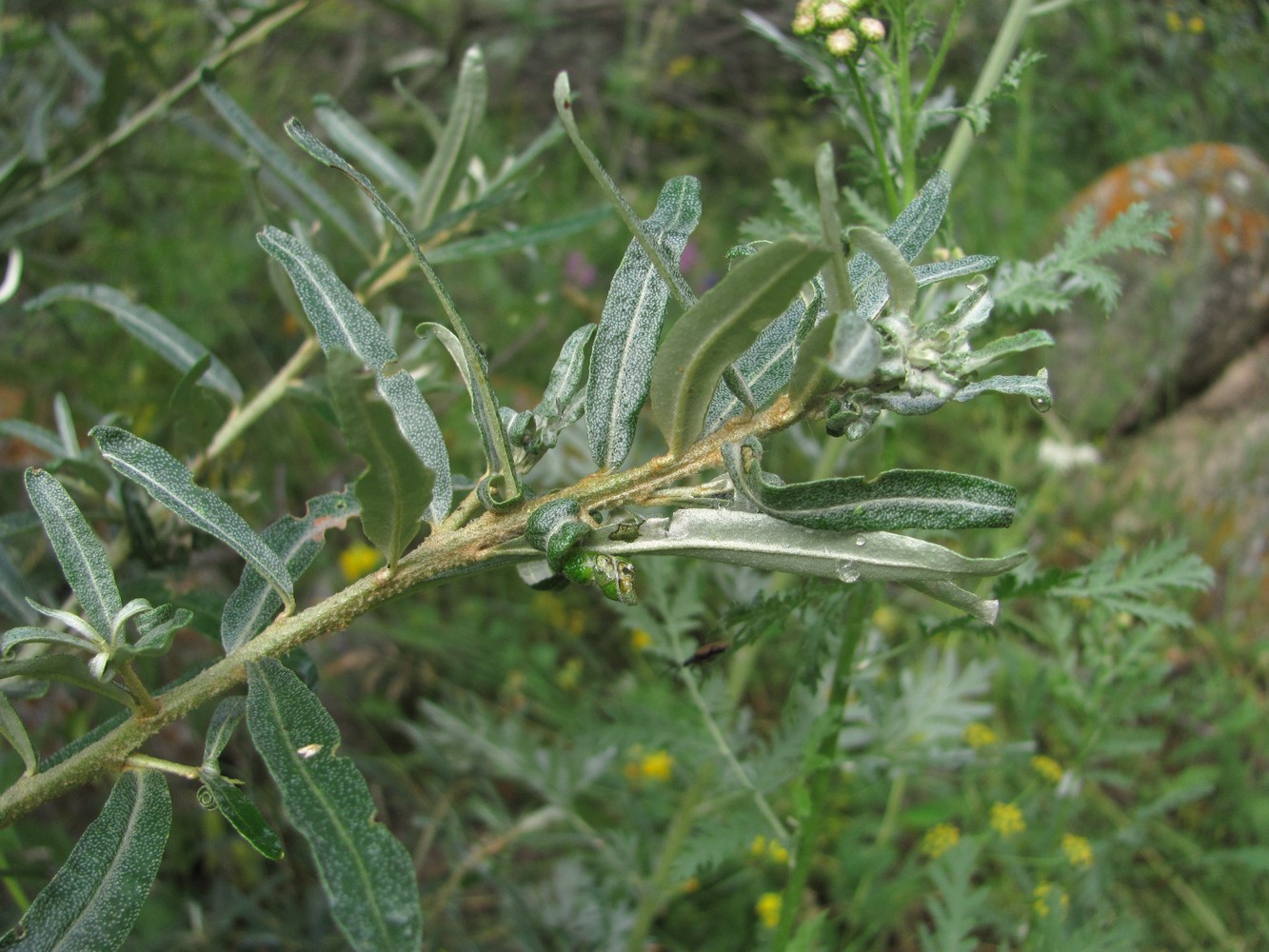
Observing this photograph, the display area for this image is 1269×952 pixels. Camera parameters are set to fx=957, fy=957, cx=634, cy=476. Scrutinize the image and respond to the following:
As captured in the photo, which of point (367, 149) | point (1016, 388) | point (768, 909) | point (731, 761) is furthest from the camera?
point (768, 909)

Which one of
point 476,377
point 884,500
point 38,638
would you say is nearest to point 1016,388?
point 884,500

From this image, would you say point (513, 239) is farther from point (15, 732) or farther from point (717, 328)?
point (15, 732)

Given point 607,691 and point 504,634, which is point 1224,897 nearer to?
point 607,691

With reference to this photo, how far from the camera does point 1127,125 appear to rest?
541 centimetres

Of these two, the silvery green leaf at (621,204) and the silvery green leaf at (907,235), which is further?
the silvery green leaf at (907,235)

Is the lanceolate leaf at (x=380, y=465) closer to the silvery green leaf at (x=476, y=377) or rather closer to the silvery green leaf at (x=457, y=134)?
the silvery green leaf at (x=476, y=377)

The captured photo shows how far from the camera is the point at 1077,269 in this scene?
120 centimetres

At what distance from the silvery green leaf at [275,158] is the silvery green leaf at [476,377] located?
56 centimetres

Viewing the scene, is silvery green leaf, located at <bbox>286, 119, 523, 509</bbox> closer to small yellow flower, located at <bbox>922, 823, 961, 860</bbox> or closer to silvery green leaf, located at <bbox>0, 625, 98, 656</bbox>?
silvery green leaf, located at <bbox>0, 625, 98, 656</bbox>

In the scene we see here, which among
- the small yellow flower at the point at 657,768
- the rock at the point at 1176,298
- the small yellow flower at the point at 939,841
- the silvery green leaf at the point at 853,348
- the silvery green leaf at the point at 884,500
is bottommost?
the rock at the point at 1176,298

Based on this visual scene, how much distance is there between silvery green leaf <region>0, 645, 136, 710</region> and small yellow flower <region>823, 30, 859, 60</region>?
0.98 metres

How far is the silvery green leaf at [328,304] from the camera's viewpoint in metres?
0.81

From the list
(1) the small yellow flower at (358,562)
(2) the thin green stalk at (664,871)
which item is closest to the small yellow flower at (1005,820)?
(2) the thin green stalk at (664,871)

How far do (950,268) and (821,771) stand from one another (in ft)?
2.47
